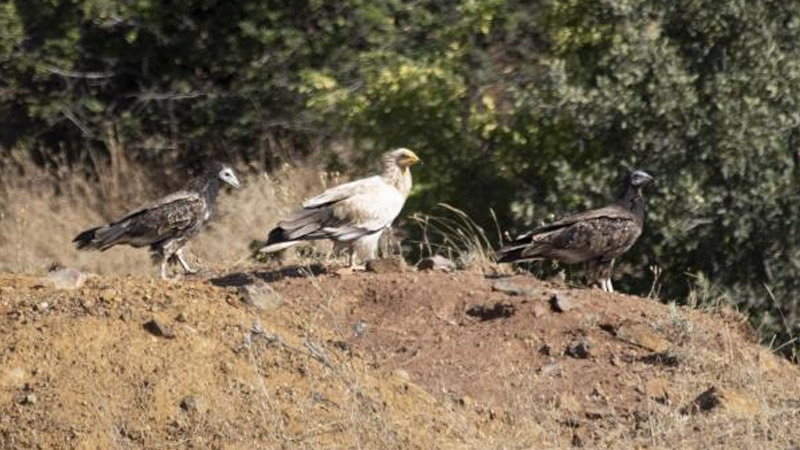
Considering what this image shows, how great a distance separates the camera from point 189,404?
32.6 ft

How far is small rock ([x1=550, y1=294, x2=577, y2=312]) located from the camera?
457 inches

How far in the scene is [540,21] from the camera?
1698 centimetres

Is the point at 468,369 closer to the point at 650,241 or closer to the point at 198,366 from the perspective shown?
the point at 198,366

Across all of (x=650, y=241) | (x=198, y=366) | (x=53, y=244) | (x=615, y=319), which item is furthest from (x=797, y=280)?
(x=53, y=244)

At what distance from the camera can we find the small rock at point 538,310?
11555mm

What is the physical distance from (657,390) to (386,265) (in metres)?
2.47

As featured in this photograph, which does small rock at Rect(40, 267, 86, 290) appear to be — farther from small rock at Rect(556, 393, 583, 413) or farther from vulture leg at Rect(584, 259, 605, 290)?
vulture leg at Rect(584, 259, 605, 290)

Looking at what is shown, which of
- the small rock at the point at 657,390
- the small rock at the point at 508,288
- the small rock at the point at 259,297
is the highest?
the small rock at the point at 657,390

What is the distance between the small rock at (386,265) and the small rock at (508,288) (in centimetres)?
69

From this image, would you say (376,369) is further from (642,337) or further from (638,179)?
(638,179)

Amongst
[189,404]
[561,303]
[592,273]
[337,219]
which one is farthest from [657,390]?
[337,219]

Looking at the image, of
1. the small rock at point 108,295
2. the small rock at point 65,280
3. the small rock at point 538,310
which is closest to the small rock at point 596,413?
the small rock at point 538,310

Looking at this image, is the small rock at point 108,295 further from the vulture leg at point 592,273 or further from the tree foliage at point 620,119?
the tree foliage at point 620,119

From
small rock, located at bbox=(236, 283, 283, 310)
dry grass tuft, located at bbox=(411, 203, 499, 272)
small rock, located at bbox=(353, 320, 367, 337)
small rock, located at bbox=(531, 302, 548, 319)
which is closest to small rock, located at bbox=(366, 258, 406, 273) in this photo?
small rock, located at bbox=(353, 320, 367, 337)
